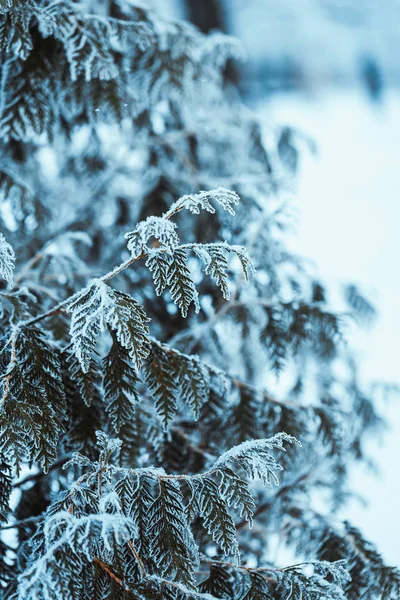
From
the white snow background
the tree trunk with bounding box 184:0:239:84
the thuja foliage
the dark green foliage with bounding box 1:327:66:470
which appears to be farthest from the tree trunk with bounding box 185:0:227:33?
the dark green foliage with bounding box 1:327:66:470

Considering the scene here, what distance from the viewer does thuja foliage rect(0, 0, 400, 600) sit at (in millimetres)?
742

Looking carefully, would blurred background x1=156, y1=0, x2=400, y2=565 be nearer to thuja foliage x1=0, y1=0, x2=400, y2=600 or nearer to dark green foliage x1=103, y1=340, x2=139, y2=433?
thuja foliage x1=0, y1=0, x2=400, y2=600

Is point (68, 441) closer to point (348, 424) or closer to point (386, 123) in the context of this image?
point (348, 424)

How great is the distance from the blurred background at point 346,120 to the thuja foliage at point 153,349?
5.00 ft

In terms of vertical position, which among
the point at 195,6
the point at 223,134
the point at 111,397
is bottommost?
the point at 111,397

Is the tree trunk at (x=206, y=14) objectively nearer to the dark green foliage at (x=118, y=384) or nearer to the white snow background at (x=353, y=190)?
the white snow background at (x=353, y=190)

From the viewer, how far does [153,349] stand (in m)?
0.91

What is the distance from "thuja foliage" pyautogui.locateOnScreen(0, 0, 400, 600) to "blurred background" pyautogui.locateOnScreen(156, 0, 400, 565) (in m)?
1.52

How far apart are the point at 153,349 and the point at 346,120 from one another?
11.4 ft

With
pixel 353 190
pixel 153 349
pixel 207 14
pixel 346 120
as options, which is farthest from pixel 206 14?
pixel 153 349

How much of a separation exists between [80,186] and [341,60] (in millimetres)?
2437

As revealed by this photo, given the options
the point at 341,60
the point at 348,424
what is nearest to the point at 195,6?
the point at 341,60

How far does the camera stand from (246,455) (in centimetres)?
77

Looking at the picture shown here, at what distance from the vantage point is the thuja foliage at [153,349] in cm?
74
